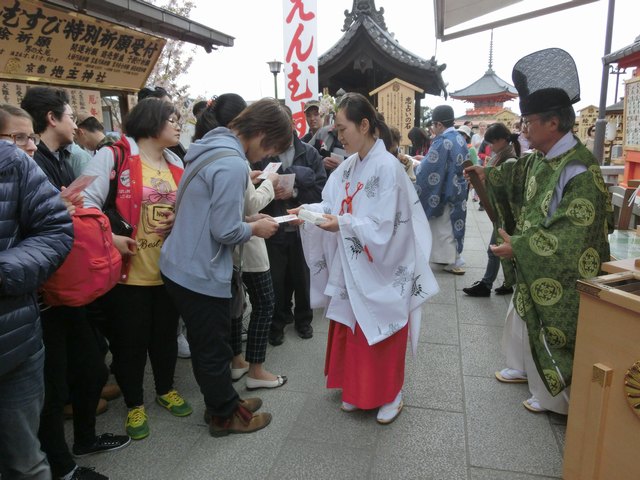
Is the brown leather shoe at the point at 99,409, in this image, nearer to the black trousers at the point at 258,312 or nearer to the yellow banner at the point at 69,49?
the black trousers at the point at 258,312

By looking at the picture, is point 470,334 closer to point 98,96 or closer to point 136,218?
point 136,218

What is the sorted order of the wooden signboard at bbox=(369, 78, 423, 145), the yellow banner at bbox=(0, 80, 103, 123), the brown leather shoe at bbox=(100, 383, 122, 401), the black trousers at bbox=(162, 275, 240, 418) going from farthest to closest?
the wooden signboard at bbox=(369, 78, 423, 145)
the yellow banner at bbox=(0, 80, 103, 123)
the brown leather shoe at bbox=(100, 383, 122, 401)
the black trousers at bbox=(162, 275, 240, 418)

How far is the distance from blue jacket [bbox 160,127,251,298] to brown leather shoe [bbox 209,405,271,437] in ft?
2.54

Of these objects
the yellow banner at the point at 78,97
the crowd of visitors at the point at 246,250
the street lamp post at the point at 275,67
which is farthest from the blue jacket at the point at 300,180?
the street lamp post at the point at 275,67

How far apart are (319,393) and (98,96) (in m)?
4.41

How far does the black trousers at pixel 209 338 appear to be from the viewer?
2314 millimetres

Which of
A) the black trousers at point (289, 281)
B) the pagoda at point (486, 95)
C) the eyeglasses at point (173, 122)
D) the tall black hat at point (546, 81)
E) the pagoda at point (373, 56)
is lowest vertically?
the black trousers at point (289, 281)

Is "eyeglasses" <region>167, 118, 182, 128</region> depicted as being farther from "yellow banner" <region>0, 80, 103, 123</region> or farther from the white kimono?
"yellow banner" <region>0, 80, 103, 123</region>

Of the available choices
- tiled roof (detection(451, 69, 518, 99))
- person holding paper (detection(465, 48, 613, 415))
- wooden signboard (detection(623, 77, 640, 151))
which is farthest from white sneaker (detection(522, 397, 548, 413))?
tiled roof (detection(451, 69, 518, 99))

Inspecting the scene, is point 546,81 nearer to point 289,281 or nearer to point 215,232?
point 215,232

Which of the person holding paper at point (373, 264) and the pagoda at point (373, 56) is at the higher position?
the pagoda at point (373, 56)

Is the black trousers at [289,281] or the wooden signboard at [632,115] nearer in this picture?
the black trousers at [289,281]

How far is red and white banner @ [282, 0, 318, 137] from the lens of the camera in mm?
5754

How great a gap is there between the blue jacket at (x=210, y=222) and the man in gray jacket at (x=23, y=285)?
1.98 feet
